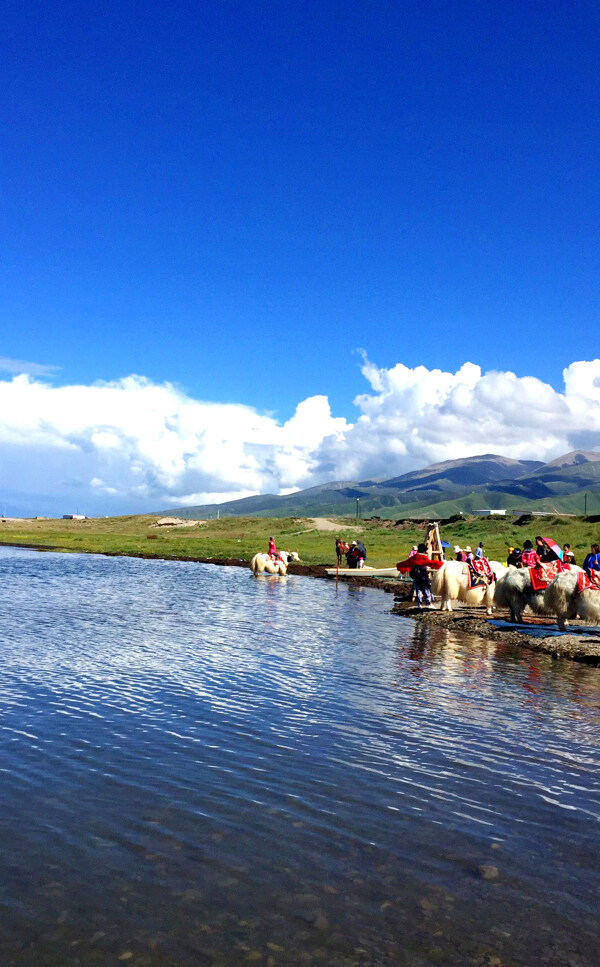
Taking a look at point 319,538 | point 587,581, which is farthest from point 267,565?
point 319,538

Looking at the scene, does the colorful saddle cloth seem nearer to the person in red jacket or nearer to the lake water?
the person in red jacket

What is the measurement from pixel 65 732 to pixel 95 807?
Result: 3.44 metres

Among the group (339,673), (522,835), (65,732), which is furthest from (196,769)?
(339,673)

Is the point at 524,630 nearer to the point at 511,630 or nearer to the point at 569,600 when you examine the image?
the point at 511,630

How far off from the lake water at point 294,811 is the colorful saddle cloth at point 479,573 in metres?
10.1

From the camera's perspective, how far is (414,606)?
3306cm

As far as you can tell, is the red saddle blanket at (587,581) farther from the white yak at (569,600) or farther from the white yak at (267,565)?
the white yak at (267,565)

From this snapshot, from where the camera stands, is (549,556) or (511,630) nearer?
(511,630)

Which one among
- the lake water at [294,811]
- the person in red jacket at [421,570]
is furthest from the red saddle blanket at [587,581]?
the person in red jacket at [421,570]

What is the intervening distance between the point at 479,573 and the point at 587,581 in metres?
6.86

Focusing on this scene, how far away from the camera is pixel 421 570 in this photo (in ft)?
104

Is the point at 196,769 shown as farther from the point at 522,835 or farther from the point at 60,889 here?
the point at 522,835

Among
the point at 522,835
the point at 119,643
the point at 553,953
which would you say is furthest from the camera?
the point at 119,643

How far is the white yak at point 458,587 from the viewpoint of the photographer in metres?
30.5
